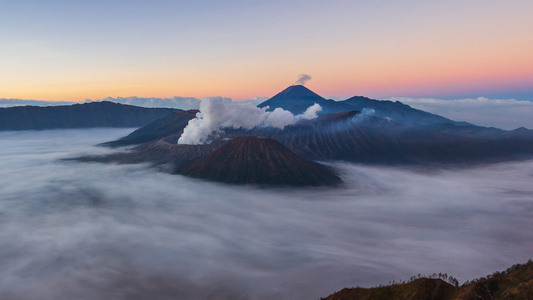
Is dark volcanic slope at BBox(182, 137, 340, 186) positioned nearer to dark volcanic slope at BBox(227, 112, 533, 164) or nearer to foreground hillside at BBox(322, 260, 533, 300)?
dark volcanic slope at BBox(227, 112, 533, 164)

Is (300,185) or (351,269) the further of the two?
(300,185)

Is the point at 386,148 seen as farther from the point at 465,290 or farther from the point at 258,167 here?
the point at 465,290

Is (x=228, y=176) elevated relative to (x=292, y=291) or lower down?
elevated

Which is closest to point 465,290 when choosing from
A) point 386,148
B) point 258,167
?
point 258,167

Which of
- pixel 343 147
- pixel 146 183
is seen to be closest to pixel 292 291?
pixel 146 183

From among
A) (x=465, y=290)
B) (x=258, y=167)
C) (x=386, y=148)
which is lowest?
(x=465, y=290)

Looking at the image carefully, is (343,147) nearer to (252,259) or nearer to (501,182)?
(501,182)
